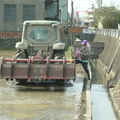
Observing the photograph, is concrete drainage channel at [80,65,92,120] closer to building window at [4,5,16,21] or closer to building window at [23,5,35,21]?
building window at [23,5,35,21]

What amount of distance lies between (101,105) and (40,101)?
95.4 inches

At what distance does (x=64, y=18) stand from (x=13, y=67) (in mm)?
45431

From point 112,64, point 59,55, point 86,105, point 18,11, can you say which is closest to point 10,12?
point 18,11

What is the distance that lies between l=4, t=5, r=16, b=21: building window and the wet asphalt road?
22696 millimetres

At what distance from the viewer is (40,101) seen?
10961 millimetres

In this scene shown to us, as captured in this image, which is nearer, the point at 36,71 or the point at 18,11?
the point at 36,71

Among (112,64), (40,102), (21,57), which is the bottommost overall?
(40,102)

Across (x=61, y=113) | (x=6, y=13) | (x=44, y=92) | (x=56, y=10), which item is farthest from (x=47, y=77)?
(x=56, y=10)

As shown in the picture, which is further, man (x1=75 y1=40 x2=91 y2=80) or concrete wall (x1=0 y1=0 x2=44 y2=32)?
concrete wall (x1=0 y1=0 x2=44 y2=32)

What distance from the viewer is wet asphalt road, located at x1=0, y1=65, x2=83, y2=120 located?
9281 mm

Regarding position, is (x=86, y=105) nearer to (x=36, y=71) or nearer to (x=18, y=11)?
(x=36, y=71)

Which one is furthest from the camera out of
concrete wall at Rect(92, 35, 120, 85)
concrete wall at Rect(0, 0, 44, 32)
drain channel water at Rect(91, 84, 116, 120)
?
concrete wall at Rect(0, 0, 44, 32)

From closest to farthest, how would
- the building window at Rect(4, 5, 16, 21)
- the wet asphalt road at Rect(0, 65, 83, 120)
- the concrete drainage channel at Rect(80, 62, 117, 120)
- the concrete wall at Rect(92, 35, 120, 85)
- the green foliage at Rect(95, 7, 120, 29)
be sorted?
the wet asphalt road at Rect(0, 65, 83, 120)
the concrete drainage channel at Rect(80, 62, 117, 120)
the concrete wall at Rect(92, 35, 120, 85)
the building window at Rect(4, 5, 16, 21)
the green foliage at Rect(95, 7, 120, 29)

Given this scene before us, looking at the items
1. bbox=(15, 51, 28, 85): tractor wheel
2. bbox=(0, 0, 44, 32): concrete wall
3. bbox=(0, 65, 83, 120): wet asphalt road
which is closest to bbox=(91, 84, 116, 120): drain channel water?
bbox=(0, 65, 83, 120): wet asphalt road
